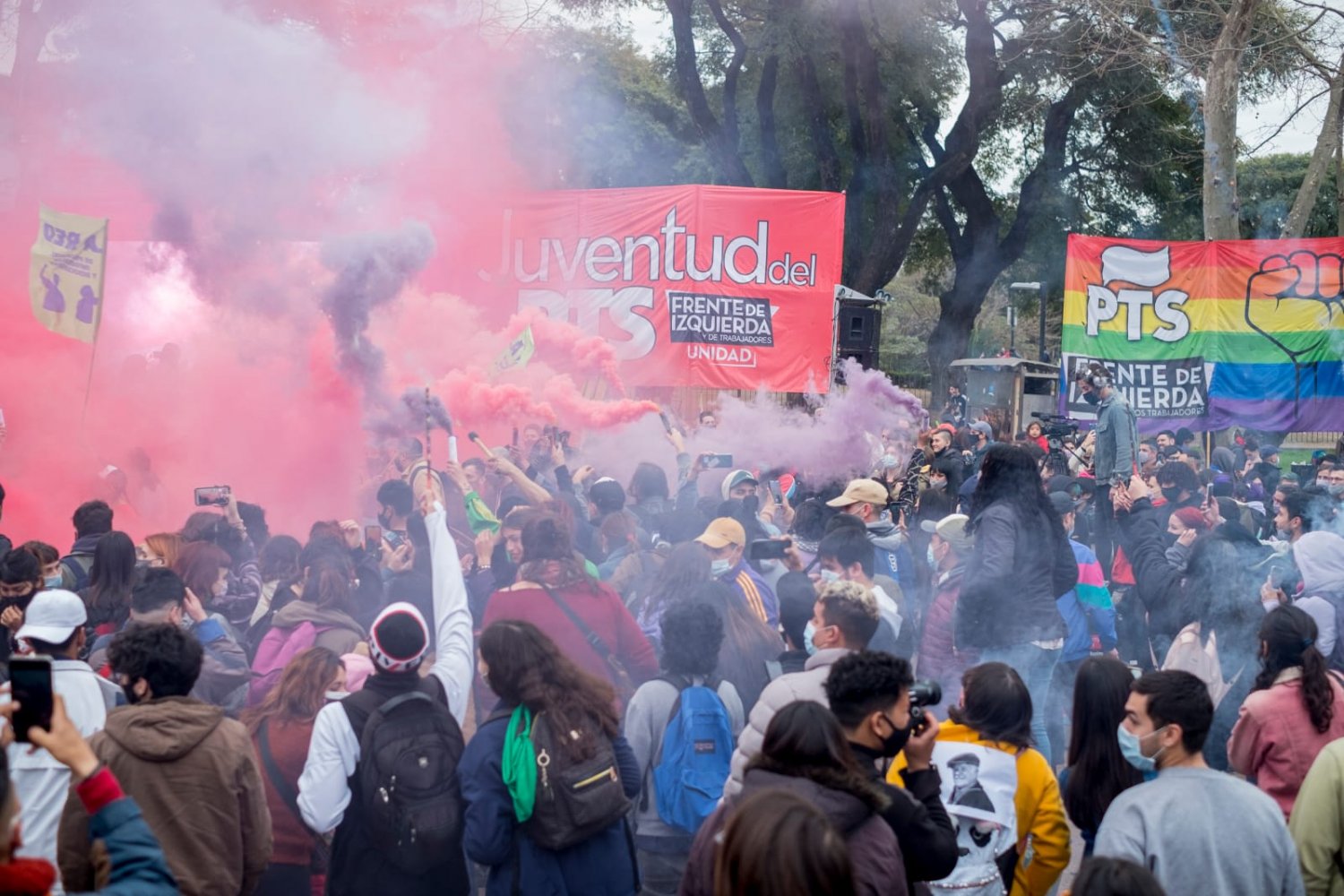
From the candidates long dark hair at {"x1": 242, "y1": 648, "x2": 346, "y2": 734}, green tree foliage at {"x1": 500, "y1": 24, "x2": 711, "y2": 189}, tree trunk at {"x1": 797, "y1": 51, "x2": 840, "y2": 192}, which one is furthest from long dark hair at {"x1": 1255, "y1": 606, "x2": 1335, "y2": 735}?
tree trunk at {"x1": 797, "y1": 51, "x2": 840, "y2": 192}

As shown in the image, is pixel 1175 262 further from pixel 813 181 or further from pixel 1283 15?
pixel 813 181

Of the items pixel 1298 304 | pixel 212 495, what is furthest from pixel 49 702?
pixel 1298 304

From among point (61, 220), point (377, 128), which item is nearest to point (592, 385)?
point (377, 128)

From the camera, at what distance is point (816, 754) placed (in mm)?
3021

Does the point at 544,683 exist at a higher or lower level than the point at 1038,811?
higher

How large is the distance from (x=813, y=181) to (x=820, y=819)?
27170mm

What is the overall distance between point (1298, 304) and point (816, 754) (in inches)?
506

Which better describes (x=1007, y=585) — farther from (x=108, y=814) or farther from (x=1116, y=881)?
(x=108, y=814)

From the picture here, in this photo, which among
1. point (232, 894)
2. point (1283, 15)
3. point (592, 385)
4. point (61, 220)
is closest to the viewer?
point (232, 894)

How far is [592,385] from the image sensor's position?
45.8 ft

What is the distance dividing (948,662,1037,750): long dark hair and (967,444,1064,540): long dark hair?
1.85 meters

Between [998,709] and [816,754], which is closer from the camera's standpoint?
[816,754]

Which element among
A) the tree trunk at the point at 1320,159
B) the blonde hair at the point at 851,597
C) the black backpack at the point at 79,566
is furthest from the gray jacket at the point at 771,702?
the tree trunk at the point at 1320,159

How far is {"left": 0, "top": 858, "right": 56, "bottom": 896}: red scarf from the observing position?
90.0 inches
